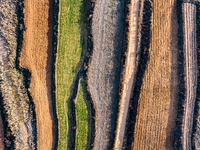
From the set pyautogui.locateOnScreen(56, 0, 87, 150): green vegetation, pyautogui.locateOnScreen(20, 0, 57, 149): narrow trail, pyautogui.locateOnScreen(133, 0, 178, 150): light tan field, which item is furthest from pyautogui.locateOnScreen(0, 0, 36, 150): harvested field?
pyautogui.locateOnScreen(133, 0, 178, 150): light tan field

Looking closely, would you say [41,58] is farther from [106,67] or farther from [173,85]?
[173,85]

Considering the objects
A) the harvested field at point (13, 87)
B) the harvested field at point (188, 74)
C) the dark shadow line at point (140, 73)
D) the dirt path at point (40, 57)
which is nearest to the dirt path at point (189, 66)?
the harvested field at point (188, 74)

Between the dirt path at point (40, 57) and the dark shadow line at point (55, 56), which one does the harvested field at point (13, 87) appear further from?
the dark shadow line at point (55, 56)

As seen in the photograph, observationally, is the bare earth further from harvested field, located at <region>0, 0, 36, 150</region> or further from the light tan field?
harvested field, located at <region>0, 0, 36, 150</region>

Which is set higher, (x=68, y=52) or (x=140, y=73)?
(x=68, y=52)

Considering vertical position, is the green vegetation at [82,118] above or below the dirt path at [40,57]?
below

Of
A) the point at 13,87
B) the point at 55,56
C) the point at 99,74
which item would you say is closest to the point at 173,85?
the point at 99,74

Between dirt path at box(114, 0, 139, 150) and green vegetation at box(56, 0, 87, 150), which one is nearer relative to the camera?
green vegetation at box(56, 0, 87, 150)
